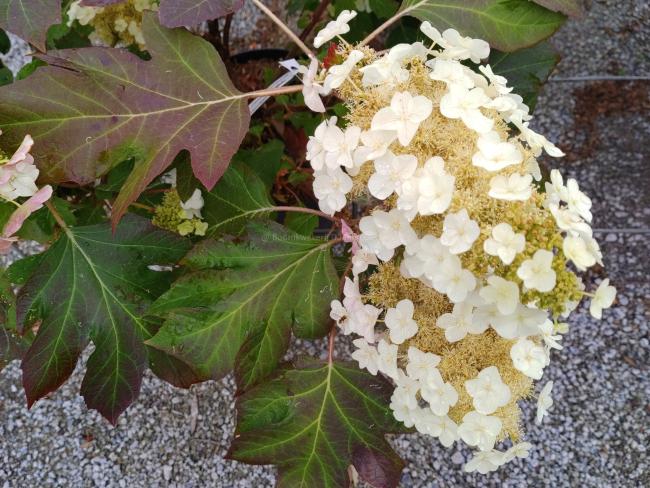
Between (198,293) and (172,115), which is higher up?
(172,115)

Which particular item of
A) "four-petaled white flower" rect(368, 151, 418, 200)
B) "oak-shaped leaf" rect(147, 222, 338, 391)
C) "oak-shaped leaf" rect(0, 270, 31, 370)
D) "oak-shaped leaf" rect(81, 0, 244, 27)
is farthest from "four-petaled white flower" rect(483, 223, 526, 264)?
"oak-shaped leaf" rect(0, 270, 31, 370)

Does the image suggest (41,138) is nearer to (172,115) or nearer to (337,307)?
(172,115)

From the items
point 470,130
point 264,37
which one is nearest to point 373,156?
point 470,130

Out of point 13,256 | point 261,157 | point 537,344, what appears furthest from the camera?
point 13,256

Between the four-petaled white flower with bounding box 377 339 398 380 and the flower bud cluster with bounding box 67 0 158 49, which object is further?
the flower bud cluster with bounding box 67 0 158 49

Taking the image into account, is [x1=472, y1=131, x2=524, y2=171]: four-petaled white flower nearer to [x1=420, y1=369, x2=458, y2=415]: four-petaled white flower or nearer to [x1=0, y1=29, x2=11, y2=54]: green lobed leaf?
[x1=420, y1=369, x2=458, y2=415]: four-petaled white flower

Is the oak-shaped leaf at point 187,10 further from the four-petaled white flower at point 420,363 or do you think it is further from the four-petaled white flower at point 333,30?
the four-petaled white flower at point 420,363
